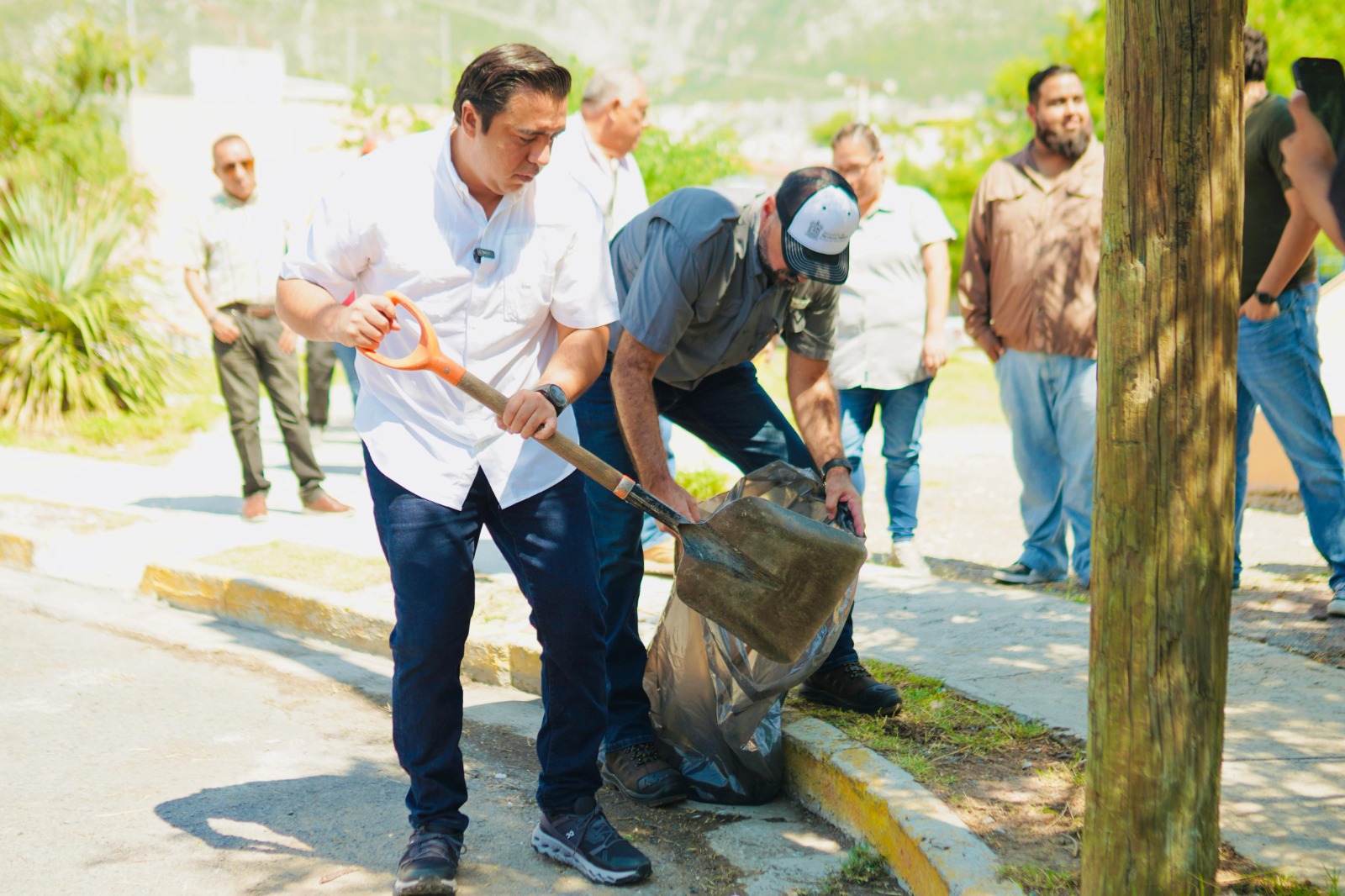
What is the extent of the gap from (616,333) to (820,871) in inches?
66.8

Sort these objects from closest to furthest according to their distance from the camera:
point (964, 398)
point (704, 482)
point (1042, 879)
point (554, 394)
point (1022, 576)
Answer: point (1042, 879) < point (554, 394) < point (1022, 576) < point (704, 482) < point (964, 398)

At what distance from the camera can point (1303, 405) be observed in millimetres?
4699

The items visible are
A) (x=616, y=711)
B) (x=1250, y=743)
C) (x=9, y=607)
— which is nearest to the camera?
(x=1250, y=743)

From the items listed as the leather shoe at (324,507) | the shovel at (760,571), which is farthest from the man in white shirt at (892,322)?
the leather shoe at (324,507)

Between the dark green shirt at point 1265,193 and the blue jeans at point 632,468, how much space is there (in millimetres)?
2149

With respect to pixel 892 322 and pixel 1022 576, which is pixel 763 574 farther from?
pixel 892 322

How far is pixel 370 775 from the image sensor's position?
3674mm

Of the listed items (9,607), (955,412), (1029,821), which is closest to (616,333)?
(1029,821)

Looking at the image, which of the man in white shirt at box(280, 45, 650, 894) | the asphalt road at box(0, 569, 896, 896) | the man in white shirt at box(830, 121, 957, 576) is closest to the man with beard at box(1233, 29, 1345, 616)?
the man in white shirt at box(830, 121, 957, 576)

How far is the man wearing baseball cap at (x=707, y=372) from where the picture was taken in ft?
11.0

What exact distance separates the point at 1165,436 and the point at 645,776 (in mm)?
1844

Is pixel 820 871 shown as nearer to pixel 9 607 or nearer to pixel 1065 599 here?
pixel 1065 599

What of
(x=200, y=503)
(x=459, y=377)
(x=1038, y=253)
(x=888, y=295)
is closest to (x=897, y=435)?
(x=888, y=295)

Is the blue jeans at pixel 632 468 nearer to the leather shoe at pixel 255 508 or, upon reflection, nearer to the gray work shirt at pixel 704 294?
the gray work shirt at pixel 704 294
